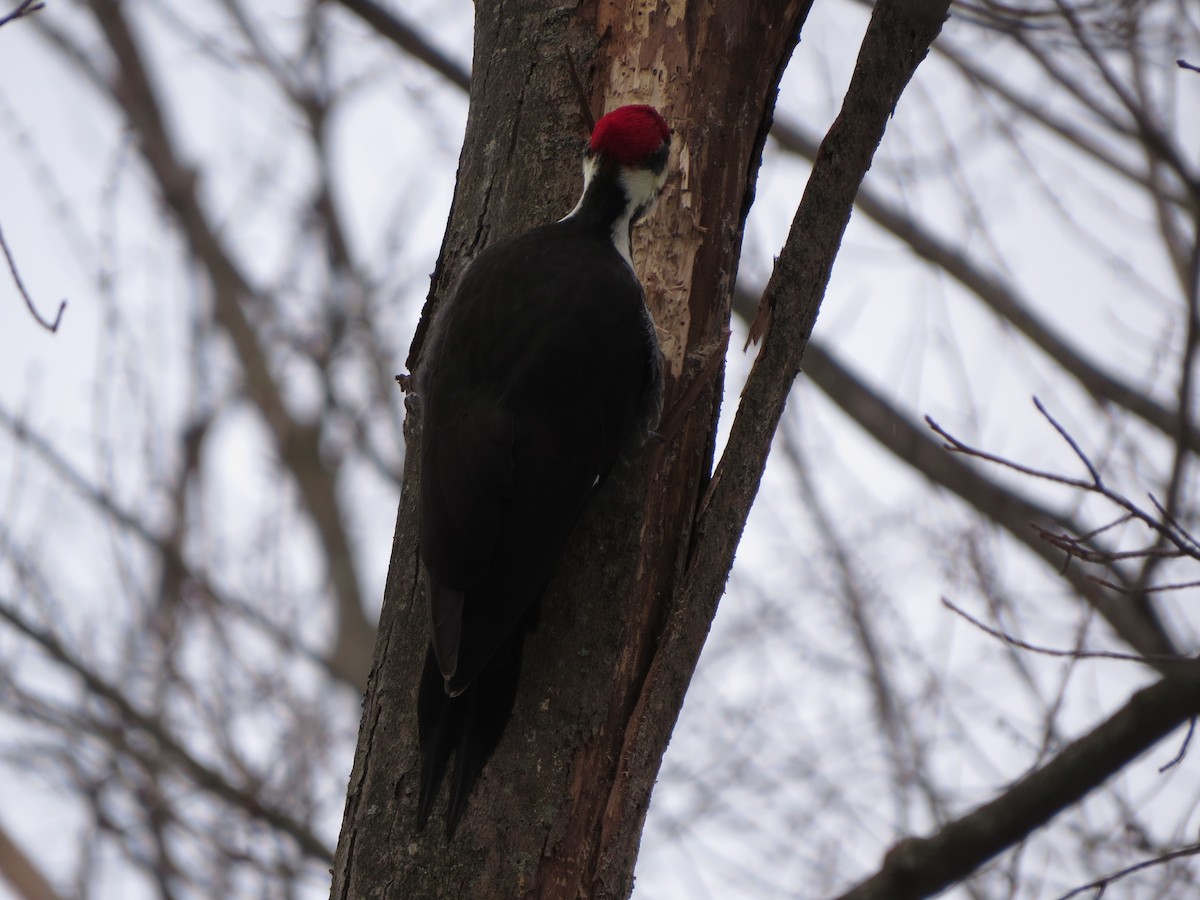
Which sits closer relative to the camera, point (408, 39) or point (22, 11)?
point (22, 11)

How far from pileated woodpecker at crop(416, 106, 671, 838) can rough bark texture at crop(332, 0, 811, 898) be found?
0.07 m

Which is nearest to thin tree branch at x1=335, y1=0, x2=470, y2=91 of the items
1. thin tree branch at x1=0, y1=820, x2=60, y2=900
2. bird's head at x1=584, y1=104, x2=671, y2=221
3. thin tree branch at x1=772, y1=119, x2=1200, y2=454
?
thin tree branch at x1=772, y1=119, x2=1200, y2=454

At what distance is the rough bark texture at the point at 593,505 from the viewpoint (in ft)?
6.93

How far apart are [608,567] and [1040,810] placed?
3.02ft

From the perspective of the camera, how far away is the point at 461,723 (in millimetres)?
2170

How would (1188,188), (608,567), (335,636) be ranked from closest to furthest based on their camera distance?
1. (608,567)
2. (1188,188)
3. (335,636)

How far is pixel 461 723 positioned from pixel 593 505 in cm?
48

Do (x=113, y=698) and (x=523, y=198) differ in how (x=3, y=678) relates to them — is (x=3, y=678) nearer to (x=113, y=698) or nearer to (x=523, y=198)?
(x=113, y=698)

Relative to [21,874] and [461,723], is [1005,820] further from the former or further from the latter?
[21,874]

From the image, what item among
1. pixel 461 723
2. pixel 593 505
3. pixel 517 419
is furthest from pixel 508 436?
pixel 461 723

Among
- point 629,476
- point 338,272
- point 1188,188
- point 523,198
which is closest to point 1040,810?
point 629,476

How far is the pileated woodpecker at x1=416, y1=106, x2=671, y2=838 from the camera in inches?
85.6

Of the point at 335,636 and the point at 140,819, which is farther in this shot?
the point at 335,636

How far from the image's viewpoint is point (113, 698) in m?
5.25
